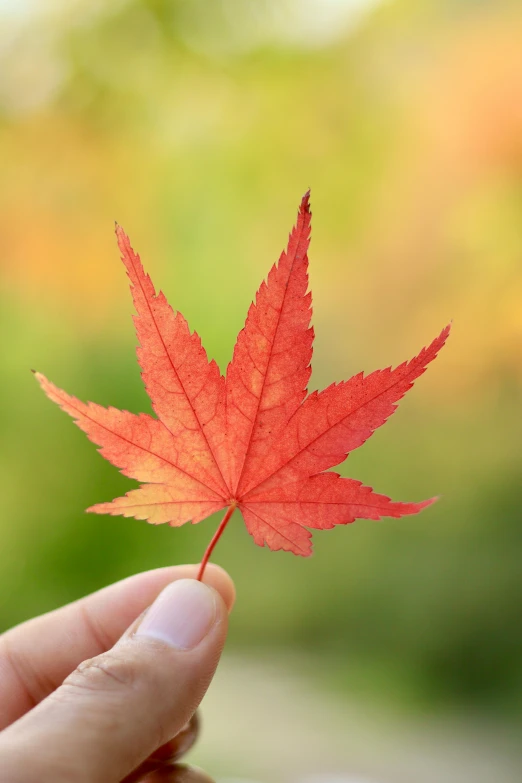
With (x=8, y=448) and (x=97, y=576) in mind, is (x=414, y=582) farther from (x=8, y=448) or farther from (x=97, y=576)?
(x=8, y=448)

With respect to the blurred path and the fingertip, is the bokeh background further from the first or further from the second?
the fingertip

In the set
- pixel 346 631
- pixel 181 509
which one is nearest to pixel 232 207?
pixel 346 631

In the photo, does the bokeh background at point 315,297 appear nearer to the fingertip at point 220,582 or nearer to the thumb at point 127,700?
the fingertip at point 220,582

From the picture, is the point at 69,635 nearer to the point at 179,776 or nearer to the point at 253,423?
the point at 179,776

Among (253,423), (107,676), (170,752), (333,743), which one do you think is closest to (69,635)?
(170,752)

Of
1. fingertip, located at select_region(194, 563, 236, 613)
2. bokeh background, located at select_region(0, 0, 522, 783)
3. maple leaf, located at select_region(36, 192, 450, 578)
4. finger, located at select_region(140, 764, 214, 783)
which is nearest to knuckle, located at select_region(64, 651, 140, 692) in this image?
maple leaf, located at select_region(36, 192, 450, 578)

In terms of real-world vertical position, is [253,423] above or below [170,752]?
above

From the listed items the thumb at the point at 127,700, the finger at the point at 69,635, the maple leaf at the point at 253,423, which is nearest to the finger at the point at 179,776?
the finger at the point at 69,635
